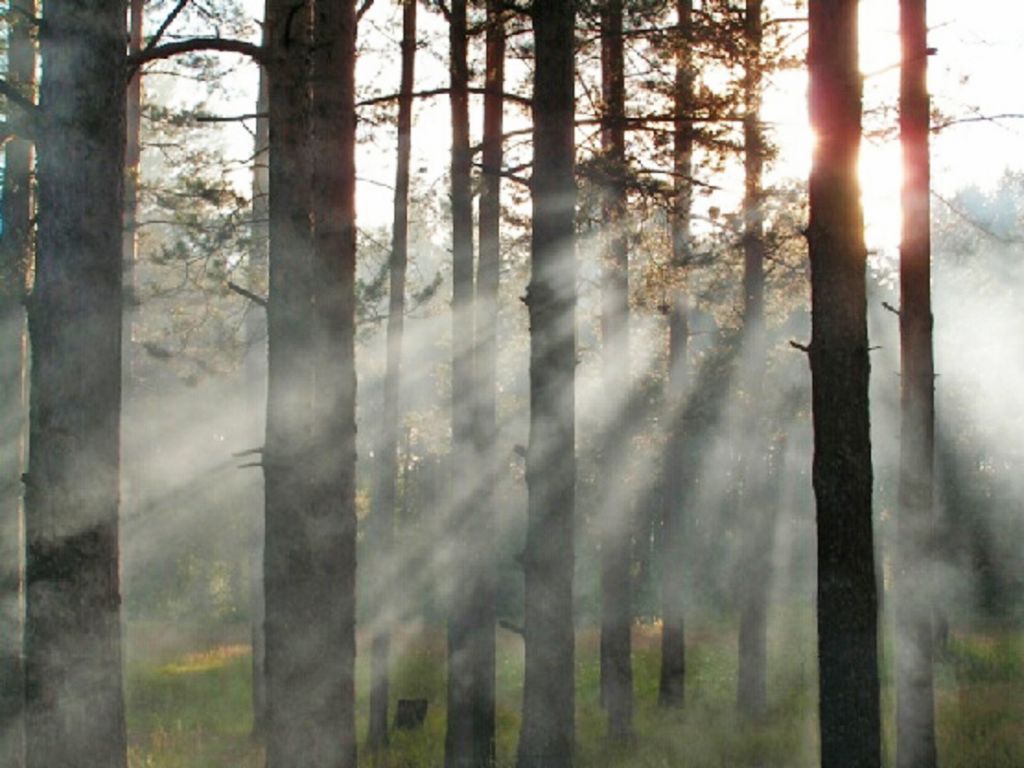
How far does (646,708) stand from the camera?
1894 centimetres

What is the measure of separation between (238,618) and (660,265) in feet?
79.6

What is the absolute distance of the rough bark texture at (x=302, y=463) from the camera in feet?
26.0

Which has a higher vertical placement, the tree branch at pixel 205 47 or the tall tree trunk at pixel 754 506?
the tree branch at pixel 205 47

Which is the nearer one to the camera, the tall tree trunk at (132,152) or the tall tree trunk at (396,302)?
the tall tree trunk at (396,302)

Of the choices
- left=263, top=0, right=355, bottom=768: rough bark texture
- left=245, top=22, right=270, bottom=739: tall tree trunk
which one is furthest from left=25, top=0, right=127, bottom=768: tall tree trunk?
left=245, top=22, right=270, bottom=739: tall tree trunk

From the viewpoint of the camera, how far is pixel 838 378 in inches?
299

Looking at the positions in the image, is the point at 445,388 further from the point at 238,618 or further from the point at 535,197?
the point at 535,197

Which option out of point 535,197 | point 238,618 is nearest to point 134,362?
point 238,618

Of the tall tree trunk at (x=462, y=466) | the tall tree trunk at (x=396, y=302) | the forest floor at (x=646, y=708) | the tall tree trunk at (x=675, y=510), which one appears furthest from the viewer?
the tall tree trunk at (x=675, y=510)

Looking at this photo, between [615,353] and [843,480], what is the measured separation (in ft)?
31.2

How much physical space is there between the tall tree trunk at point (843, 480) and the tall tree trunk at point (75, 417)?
4112mm

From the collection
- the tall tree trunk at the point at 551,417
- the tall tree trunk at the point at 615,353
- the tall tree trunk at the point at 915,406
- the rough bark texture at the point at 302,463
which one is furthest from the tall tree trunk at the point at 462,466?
the rough bark texture at the point at 302,463

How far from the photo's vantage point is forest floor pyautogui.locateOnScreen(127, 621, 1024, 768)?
1479 cm

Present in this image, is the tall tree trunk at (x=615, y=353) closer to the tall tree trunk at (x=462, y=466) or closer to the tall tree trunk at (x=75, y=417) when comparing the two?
the tall tree trunk at (x=462, y=466)
